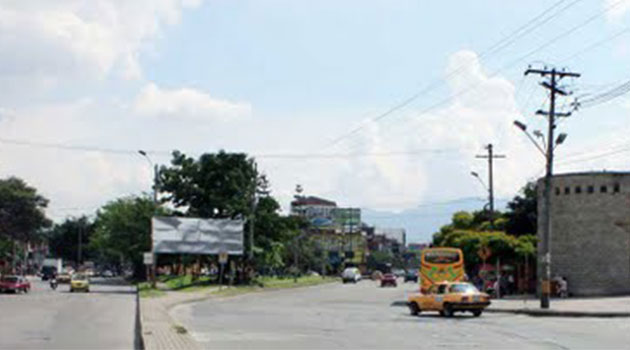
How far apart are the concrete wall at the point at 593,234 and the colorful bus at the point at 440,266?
5.59 m

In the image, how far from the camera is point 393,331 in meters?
27.0

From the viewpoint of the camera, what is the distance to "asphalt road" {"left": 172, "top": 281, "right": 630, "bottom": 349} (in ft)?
73.0

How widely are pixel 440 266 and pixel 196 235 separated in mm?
27454

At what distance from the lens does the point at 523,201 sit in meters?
80.9

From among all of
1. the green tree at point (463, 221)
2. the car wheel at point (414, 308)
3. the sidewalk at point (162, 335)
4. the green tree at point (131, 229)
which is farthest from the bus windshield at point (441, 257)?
the green tree at point (463, 221)

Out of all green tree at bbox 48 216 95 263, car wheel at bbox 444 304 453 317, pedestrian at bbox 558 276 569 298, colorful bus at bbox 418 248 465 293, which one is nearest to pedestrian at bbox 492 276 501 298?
colorful bus at bbox 418 248 465 293

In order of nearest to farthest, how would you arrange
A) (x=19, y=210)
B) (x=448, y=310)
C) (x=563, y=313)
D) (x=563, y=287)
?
(x=448, y=310), (x=563, y=313), (x=563, y=287), (x=19, y=210)

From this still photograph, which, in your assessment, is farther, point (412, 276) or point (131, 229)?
point (412, 276)

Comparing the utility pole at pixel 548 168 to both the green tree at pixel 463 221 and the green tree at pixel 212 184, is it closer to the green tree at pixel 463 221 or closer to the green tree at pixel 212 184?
the green tree at pixel 212 184

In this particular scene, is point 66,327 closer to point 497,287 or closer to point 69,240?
point 497,287

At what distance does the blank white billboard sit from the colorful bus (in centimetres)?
2558

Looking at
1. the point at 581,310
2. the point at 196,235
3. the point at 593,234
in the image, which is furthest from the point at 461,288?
the point at 196,235

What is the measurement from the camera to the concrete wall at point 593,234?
53.3 meters

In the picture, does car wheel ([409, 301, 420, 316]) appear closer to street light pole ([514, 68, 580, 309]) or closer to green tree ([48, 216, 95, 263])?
street light pole ([514, 68, 580, 309])
